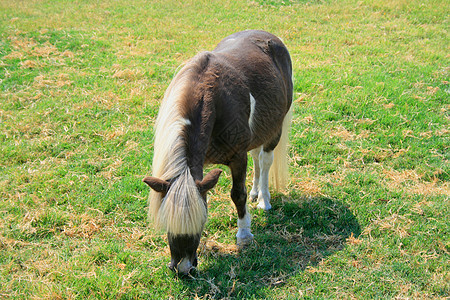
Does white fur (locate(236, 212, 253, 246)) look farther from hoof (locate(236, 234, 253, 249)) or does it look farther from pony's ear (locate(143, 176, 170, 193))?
pony's ear (locate(143, 176, 170, 193))

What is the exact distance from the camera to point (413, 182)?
15.8 feet

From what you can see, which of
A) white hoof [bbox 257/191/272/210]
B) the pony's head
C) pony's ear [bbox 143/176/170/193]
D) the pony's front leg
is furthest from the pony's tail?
pony's ear [bbox 143/176/170/193]

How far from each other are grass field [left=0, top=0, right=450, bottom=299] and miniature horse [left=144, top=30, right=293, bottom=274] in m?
0.45

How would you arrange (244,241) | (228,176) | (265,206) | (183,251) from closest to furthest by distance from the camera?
(183,251) < (244,241) < (265,206) < (228,176)

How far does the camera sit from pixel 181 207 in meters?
2.83

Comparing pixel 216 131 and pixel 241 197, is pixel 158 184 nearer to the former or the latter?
pixel 216 131

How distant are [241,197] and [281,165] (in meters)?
1.04

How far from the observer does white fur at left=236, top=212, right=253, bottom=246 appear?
3.97 metres

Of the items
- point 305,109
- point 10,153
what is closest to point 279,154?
point 305,109

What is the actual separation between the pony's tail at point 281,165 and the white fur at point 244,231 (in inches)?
36.0

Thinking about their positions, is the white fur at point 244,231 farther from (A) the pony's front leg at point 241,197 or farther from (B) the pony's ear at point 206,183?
(B) the pony's ear at point 206,183

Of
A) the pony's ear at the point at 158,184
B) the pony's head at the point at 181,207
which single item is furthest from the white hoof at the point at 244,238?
the pony's ear at the point at 158,184

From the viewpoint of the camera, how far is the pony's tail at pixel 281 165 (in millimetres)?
4727

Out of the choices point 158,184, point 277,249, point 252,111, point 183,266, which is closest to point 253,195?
point 277,249
